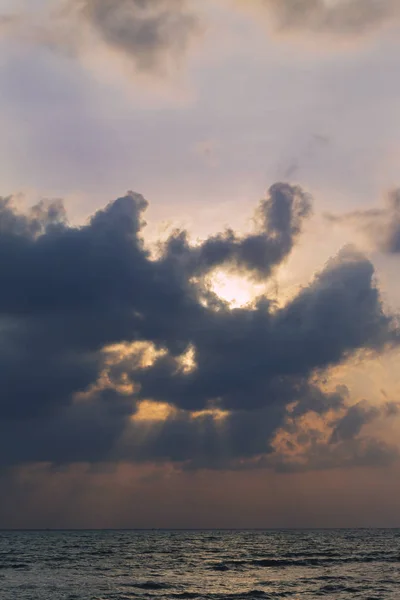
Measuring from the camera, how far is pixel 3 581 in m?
65.8

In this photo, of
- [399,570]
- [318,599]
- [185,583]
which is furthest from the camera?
[399,570]

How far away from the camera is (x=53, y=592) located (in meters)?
56.3

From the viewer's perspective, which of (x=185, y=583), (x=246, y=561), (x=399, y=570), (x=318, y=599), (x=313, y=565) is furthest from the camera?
(x=246, y=561)

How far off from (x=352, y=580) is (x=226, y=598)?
2168cm

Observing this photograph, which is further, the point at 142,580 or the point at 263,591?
the point at 142,580

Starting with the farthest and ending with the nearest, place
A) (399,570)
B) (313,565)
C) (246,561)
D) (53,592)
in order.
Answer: (246,561) → (313,565) → (399,570) → (53,592)

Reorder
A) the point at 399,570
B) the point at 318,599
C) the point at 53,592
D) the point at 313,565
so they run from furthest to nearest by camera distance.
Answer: the point at 313,565, the point at 399,570, the point at 53,592, the point at 318,599

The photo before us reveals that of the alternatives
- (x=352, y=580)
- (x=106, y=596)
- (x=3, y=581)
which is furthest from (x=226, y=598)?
(x=3, y=581)

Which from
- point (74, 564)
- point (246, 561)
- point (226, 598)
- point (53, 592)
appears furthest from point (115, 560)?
point (226, 598)

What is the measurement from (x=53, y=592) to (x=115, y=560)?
4316 centimetres

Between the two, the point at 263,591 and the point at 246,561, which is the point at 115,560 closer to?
the point at 246,561

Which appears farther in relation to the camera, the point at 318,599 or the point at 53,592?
the point at 53,592

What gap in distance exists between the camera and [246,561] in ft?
307

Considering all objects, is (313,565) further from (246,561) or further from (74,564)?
(74,564)
